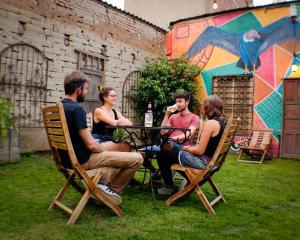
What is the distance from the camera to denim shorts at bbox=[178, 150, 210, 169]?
3.15m

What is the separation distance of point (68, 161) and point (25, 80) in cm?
402

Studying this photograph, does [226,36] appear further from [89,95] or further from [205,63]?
[89,95]

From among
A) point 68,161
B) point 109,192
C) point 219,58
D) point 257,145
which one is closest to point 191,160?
point 109,192

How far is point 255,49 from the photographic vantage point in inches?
342

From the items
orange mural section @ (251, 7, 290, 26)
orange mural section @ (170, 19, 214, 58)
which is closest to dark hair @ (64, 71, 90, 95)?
orange mural section @ (251, 7, 290, 26)

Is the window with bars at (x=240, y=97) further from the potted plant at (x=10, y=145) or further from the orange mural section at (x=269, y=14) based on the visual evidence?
the potted plant at (x=10, y=145)

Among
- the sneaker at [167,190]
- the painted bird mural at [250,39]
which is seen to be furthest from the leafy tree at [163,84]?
the sneaker at [167,190]

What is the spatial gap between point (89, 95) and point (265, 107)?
193 inches

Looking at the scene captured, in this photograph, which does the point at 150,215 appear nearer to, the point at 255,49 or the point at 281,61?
the point at 281,61

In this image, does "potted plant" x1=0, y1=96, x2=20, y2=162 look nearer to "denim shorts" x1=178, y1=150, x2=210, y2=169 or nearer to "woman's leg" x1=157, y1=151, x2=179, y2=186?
"woman's leg" x1=157, y1=151, x2=179, y2=186

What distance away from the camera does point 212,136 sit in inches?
125

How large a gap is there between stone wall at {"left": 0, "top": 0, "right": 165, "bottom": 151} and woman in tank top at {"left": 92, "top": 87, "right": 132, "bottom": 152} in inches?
115

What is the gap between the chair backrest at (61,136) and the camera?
2.54 metres

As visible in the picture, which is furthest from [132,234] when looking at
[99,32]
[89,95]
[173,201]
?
[99,32]
